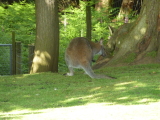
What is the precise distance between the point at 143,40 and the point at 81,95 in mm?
6201

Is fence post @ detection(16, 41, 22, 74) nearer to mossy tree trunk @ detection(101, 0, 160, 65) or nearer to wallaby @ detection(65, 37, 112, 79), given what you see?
wallaby @ detection(65, 37, 112, 79)

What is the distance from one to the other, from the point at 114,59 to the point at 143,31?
1.65 meters

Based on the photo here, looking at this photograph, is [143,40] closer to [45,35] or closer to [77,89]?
[45,35]

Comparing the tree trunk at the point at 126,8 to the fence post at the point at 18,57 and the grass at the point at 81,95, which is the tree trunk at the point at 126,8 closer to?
the fence post at the point at 18,57

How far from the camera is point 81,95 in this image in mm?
9164

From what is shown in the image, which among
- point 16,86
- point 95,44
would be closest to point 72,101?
point 16,86

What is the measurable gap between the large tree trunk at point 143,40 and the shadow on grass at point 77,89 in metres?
0.97

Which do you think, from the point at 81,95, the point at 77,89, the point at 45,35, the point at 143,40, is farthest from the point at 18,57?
the point at 81,95

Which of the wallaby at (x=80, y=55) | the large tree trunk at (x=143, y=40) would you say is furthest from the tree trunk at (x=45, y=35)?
the large tree trunk at (x=143, y=40)

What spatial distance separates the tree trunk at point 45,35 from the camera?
1384 centimetres

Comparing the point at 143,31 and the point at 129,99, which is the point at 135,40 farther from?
the point at 129,99

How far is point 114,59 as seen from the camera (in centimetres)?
1523

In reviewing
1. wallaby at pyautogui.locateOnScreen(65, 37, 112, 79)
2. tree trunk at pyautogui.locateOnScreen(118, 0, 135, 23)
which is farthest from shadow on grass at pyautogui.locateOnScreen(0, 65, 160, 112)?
tree trunk at pyautogui.locateOnScreen(118, 0, 135, 23)

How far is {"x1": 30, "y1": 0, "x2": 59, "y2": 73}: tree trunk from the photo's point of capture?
1384cm
